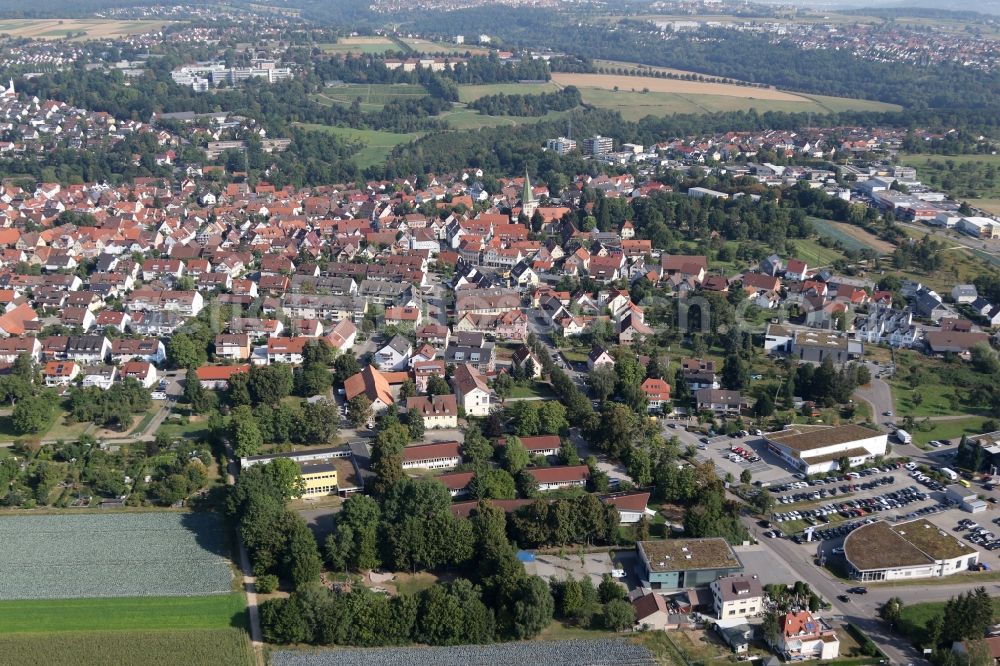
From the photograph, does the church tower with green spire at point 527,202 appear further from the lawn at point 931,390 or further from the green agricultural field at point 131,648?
the green agricultural field at point 131,648

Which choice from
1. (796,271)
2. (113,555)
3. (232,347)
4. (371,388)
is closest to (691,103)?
(796,271)

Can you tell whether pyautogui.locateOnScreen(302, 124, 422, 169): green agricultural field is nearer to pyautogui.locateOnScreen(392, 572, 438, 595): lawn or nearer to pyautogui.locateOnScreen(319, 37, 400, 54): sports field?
pyautogui.locateOnScreen(319, 37, 400, 54): sports field

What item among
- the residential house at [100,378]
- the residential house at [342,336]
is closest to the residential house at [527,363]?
the residential house at [342,336]

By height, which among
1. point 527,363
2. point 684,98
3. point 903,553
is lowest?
point 903,553

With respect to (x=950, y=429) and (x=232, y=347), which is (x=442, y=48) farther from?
(x=950, y=429)

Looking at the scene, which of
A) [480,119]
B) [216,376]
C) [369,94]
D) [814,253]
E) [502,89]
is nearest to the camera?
[216,376]

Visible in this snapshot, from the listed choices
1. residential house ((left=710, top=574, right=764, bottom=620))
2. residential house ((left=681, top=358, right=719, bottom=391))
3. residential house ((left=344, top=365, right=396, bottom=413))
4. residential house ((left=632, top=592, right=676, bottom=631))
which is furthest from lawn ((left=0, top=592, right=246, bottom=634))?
residential house ((left=681, top=358, right=719, bottom=391))

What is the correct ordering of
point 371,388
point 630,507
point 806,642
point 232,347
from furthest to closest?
point 232,347
point 371,388
point 630,507
point 806,642

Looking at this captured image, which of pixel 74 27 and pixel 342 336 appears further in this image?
pixel 74 27
